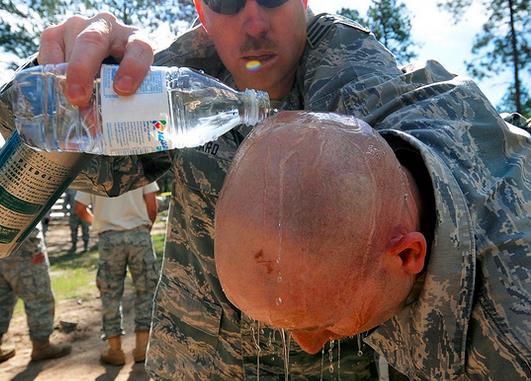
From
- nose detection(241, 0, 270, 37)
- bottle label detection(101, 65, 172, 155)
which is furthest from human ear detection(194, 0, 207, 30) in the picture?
bottle label detection(101, 65, 172, 155)

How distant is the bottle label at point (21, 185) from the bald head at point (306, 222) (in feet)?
2.26

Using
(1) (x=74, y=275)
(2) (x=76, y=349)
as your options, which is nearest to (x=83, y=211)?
(2) (x=76, y=349)

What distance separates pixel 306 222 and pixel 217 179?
0.98 metres

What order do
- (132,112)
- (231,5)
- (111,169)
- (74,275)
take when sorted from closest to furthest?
(132,112) < (231,5) < (111,169) < (74,275)

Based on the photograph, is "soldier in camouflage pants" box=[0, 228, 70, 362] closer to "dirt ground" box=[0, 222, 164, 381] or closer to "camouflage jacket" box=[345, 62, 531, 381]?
"dirt ground" box=[0, 222, 164, 381]

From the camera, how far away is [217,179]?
6.21 feet

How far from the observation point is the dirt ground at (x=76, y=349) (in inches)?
194

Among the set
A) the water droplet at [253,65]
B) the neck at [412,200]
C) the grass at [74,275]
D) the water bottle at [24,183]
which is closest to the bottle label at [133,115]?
the water bottle at [24,183]

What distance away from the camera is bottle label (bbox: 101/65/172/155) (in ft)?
4.27

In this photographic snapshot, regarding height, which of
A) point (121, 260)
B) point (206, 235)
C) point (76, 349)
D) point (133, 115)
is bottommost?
point (76, 349)

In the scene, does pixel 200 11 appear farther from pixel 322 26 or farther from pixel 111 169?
pixel 111 169

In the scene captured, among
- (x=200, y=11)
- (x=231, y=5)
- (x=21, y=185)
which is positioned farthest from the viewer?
(x=200, y=11)

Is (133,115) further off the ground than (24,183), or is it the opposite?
(133,115)

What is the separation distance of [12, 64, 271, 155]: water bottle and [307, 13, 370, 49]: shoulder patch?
0.36 m
